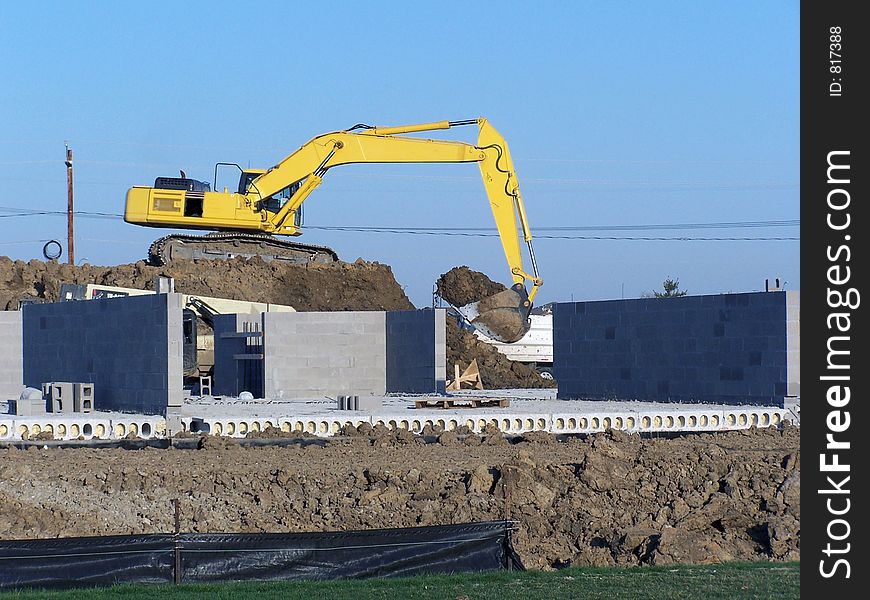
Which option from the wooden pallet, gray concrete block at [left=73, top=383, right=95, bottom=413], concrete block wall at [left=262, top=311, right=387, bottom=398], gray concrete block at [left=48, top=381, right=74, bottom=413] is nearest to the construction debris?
concrete block wall at [left=262, top=311, right=387, bottom=398]


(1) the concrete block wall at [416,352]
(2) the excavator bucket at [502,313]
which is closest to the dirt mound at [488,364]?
(2) the excavator bucket at [502,313]

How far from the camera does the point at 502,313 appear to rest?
89.6 feet

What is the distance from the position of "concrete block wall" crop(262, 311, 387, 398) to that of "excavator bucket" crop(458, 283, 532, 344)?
311cm

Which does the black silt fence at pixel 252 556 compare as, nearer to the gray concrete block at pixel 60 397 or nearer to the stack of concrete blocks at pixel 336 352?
the gray concrete block at pixel 60 397

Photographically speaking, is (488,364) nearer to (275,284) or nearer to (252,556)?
(275,284)

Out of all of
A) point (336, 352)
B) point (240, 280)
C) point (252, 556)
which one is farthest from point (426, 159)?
point (252, 556)

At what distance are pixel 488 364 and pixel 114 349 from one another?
52.2 ft

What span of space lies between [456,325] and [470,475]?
23.1 metres

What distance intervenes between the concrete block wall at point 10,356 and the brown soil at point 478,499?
882 cm

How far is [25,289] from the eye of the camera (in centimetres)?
3709

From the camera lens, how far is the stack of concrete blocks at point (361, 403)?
66.3ft

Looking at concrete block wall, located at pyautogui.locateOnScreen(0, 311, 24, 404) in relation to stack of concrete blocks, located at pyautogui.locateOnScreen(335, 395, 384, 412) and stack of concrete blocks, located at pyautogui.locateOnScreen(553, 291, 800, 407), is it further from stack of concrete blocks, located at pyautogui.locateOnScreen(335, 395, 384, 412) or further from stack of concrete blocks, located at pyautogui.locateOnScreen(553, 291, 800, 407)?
stack of concrete blocks, located at pyautogui.locateOnScreen(553, 291, 800, 407)
